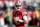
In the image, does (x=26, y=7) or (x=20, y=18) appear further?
(x=26, y=7)

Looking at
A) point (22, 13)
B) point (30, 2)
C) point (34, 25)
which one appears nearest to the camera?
point (22, 13)

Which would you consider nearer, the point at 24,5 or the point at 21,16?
the point at 21,16

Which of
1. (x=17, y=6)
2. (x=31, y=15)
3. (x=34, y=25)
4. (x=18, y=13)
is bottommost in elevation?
(x=34, y=25)

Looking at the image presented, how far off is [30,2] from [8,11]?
2.38ft

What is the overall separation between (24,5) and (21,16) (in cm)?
115

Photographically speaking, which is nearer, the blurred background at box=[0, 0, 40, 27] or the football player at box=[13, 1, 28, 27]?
the football player at box=[13, 1, 28, 27]

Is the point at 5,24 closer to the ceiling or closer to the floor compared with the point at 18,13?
closer to the floor

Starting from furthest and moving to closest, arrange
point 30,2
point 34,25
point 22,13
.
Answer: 1. point 30,2
2. point 34,25
3. point 22,13

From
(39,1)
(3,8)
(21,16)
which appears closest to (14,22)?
(21,16)

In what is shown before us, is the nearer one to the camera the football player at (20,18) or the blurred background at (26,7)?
the football player at (20,18)

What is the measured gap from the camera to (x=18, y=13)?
156 cm

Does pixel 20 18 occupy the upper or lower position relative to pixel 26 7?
lower

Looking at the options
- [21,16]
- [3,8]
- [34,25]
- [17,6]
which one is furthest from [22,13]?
[3,8]

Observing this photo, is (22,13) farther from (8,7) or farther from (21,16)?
(8,7)
